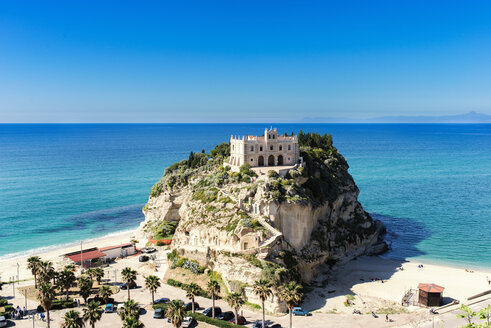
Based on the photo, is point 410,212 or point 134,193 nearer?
point 410,212

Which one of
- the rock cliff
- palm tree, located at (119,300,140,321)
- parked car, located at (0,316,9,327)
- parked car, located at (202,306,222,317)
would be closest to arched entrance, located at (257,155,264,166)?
the rock cliff

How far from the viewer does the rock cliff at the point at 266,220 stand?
5103 centimetres

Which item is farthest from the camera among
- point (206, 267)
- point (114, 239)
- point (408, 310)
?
point (114, 239)

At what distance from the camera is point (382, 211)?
302 ft

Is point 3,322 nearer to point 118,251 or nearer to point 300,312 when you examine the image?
point 118,251

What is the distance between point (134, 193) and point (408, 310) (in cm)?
8486

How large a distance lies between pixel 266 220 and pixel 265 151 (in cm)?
1947

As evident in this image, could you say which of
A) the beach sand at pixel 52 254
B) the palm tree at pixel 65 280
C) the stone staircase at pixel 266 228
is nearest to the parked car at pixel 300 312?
the stone staircase at pixel 266 228


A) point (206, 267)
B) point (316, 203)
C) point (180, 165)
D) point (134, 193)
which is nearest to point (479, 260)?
point (316, 203)

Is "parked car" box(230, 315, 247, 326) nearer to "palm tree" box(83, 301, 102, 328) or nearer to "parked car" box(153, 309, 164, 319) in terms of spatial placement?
"parked car" box(153, 309, 164, 319)

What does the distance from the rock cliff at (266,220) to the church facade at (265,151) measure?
2.85m

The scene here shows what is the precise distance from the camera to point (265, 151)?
69938mm

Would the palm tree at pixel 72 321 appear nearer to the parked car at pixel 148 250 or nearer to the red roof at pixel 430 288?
the parked car at pixel 148 250

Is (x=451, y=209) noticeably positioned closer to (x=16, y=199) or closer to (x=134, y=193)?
(x=134, y=193)
